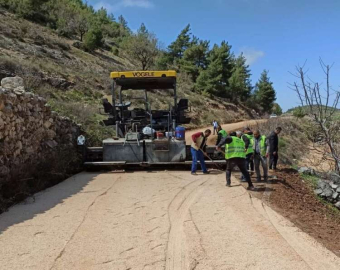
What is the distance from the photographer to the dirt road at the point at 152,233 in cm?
399

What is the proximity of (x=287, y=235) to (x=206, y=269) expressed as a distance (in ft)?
5.54

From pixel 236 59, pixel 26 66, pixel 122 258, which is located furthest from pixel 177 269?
pixel 236 59

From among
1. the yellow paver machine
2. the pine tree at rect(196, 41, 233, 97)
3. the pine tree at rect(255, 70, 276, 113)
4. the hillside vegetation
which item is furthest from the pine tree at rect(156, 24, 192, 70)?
the yellow paver machine

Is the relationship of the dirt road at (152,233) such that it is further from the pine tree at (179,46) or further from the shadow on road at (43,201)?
the pine tree at (179,46)

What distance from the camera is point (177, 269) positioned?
3783 millimetres

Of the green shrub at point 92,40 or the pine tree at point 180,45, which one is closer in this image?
the green shrub at point 92,40

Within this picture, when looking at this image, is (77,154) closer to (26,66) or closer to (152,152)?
(152,152)

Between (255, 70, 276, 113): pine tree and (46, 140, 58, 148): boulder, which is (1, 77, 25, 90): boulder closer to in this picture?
(46, 140, 58, 148): boulder

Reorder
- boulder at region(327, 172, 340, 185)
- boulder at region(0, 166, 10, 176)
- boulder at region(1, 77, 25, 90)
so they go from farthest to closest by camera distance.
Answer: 1. boulder at region(327, 172, 340, 185)
2. boulder at region(1, 77, 25, 90)
3. boulder at region(0, 166, 10, 176)

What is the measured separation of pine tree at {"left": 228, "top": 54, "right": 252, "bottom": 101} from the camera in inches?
2108

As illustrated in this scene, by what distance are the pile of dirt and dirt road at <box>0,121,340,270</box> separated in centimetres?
36

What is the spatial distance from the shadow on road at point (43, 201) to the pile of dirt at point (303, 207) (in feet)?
13.6

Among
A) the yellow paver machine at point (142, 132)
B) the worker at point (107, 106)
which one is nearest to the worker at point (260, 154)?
the yellow paver machine at point (142, 132)

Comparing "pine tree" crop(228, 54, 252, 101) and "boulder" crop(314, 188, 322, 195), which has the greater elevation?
"pine tree" crop(228, 54, 252, 101)
